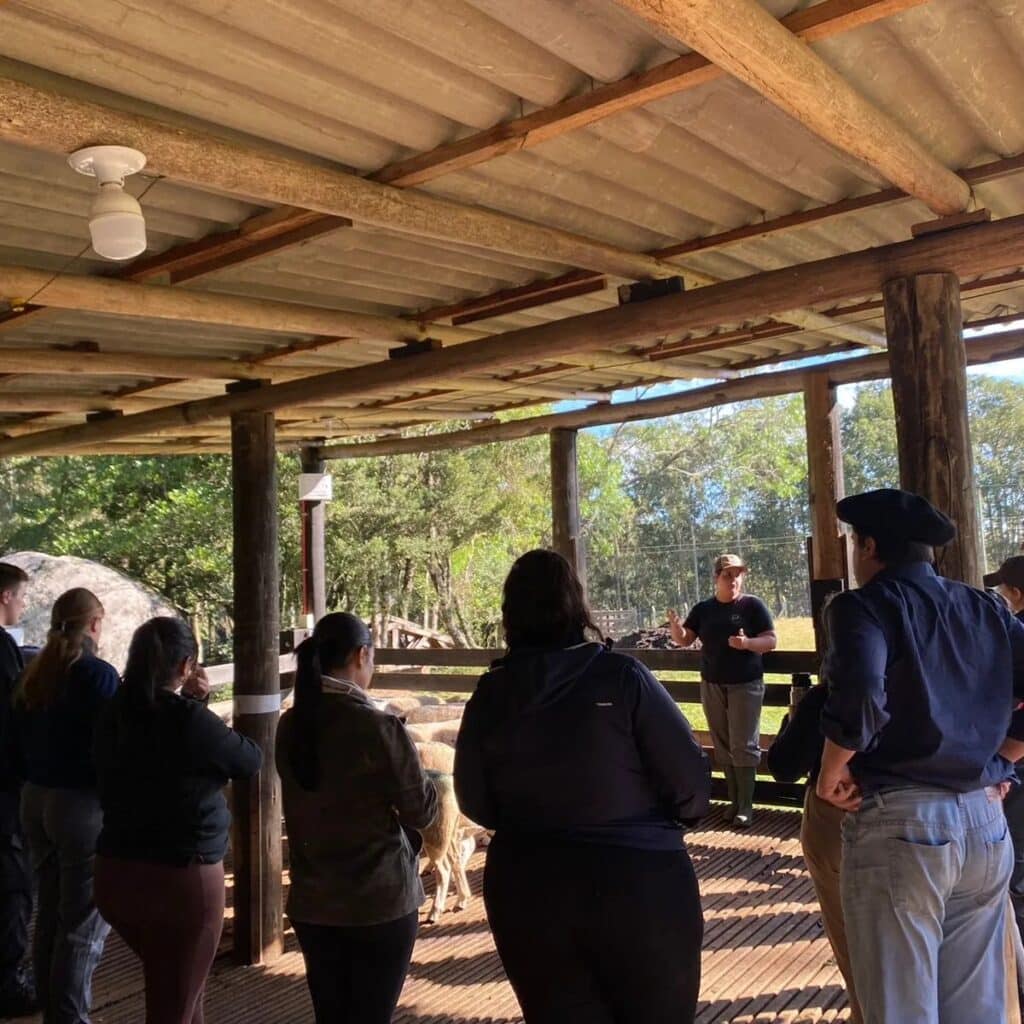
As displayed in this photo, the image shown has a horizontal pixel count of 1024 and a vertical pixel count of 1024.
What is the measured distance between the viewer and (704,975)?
4453 millimetres

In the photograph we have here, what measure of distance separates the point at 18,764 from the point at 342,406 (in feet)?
13.1

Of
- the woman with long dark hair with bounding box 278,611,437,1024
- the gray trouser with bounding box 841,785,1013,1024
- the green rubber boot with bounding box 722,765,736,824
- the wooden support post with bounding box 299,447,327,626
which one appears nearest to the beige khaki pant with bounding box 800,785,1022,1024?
the gray trouser with bounding box 841,785,1013,1024

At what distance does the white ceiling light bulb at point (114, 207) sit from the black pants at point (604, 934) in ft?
5.93

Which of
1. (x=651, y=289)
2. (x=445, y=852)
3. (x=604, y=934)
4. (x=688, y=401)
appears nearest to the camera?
(x=604, y=934)

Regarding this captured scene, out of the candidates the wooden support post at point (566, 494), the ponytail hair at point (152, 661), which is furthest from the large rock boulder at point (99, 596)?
the ponytail hair at point (152, 661)

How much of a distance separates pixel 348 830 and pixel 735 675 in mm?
4643

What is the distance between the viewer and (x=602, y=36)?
2.40 m

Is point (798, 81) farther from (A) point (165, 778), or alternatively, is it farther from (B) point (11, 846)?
(B) point (11, 846)

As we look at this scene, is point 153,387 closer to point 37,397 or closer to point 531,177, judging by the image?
point 37,397

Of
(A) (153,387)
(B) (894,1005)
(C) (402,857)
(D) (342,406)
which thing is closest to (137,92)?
(C) (402,857)

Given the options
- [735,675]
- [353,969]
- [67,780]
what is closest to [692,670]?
[735,675]

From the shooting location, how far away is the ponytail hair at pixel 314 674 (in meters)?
2.81

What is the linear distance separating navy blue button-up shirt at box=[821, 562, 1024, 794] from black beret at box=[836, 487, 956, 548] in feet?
0.31

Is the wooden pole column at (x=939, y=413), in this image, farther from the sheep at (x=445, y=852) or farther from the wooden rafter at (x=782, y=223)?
the sheep at (x=445, y=852)
